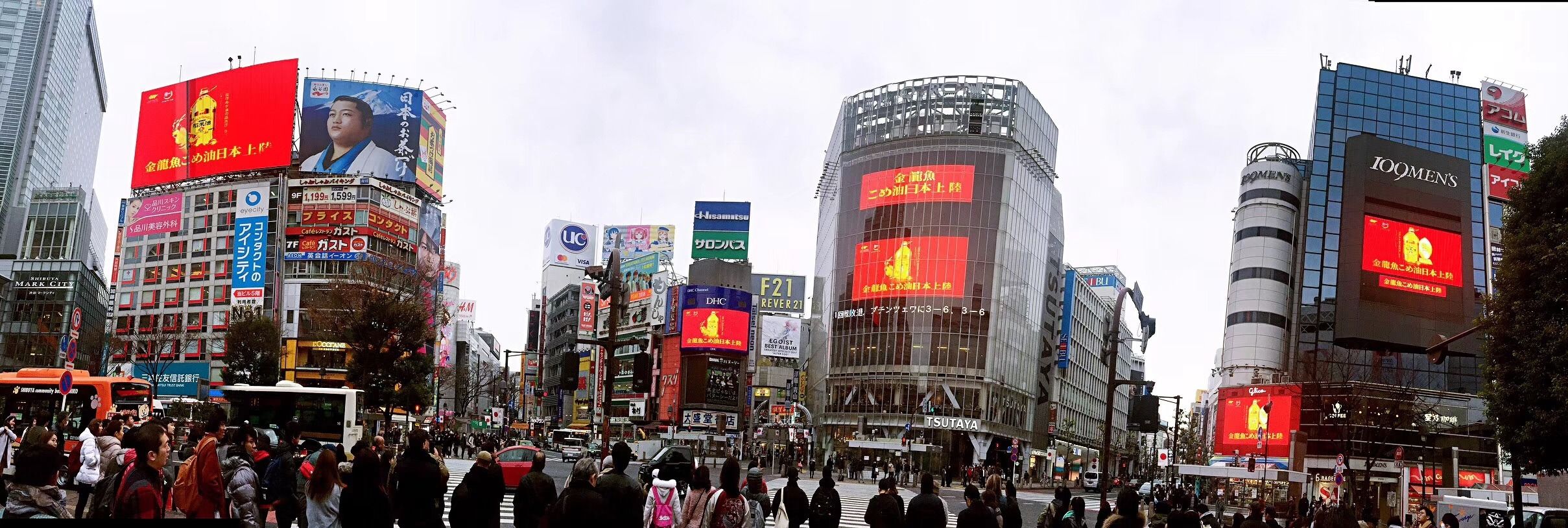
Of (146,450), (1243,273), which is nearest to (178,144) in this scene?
(1243,273)

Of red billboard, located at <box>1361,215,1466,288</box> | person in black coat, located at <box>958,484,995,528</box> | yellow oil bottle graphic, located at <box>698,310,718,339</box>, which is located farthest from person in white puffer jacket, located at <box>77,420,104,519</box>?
yellow oil bottle graphic, located at <box>698,310,718,339</box>

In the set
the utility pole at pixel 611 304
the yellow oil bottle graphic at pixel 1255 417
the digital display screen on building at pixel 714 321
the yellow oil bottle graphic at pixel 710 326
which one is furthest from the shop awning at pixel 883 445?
the utility pole at pixel 611 304

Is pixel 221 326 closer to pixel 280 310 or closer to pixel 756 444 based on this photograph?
pixel 280 310

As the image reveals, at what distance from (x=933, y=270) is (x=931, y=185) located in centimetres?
664

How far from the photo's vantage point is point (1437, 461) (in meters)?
70.6

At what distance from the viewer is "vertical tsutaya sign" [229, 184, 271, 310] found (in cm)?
8888

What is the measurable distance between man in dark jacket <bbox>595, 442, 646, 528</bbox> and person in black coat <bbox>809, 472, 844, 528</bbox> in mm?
4370

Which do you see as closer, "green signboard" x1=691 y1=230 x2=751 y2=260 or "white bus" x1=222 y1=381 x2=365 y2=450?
"white bus" x1=222 y1=381 x2=365 y2=450

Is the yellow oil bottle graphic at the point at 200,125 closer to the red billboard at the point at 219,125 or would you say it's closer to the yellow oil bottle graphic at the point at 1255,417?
the red billboard at the point at 219,125

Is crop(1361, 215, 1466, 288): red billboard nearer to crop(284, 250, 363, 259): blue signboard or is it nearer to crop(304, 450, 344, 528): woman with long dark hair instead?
crop(284, 250, 363, 259): blue signboard

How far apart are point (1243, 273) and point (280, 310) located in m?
74.3

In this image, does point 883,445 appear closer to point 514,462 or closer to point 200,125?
point 514,462

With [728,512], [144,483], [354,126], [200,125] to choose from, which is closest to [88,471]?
[144,483]

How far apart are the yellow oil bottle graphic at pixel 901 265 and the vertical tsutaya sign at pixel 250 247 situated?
47428 mm
